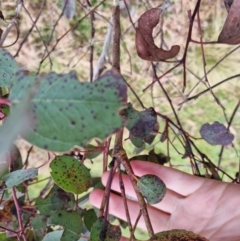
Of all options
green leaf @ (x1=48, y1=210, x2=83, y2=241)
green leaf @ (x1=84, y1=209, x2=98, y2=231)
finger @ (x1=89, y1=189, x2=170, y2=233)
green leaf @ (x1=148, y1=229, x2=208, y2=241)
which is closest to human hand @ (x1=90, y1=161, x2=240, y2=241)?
finger @ (x1=89, y1=189, x2=170, y2=233)

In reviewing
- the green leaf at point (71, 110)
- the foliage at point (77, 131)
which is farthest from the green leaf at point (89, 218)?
the green leaf at point (71, 110)

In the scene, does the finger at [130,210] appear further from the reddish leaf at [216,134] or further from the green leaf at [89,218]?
the reddish leaf at [216,134]

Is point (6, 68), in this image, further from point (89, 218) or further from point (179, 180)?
point (179, 180)

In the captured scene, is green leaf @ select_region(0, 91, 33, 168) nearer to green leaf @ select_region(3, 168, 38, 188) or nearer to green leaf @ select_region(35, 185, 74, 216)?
green leaf @ select_region(3, 168, 38, 188)

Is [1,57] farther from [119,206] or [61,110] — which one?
[119,206]

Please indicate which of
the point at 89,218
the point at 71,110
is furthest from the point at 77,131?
the point at 89,218

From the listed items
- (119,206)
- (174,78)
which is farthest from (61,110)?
(174,78)
